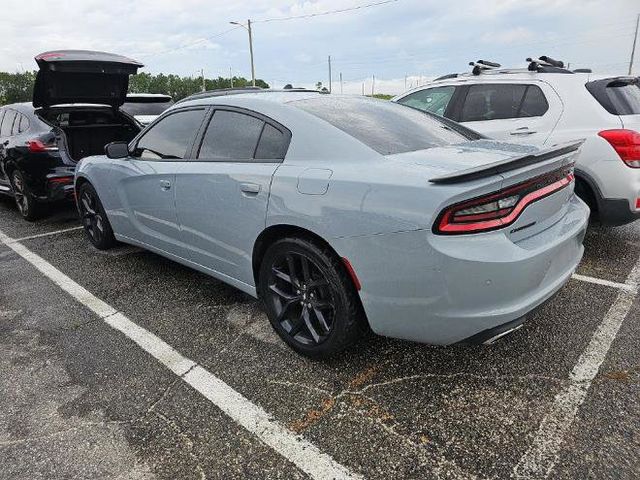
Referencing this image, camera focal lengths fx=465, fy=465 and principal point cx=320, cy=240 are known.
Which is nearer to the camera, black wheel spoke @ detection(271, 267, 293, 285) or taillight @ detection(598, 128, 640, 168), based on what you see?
black wheel spoke @ detection(271, 267, 293, 285)

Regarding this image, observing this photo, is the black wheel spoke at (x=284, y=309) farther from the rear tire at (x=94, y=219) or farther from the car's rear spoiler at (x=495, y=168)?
the rear tire at (x=94, y=219)

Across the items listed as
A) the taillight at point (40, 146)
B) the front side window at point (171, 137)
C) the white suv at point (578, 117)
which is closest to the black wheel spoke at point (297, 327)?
the front side window at point (171, 137)

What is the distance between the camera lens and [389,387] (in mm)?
2391

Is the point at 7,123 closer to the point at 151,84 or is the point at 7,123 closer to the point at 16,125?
the point at 16,125

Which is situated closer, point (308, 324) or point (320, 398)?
point (320, 398)

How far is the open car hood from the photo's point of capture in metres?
5.15

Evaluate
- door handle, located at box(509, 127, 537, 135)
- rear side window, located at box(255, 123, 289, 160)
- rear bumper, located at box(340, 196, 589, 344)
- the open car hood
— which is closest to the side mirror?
rear side window, located at box(255, 123, 289, 160)

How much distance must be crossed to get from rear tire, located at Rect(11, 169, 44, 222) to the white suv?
5.05 metres

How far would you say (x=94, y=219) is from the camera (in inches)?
A: 186

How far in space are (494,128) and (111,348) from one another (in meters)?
3.92

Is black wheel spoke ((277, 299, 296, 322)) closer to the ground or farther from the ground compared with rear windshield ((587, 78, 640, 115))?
closer to the ground

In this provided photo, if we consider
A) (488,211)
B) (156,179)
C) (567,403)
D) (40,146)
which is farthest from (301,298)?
(40,146)

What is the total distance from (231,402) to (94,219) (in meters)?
3.21

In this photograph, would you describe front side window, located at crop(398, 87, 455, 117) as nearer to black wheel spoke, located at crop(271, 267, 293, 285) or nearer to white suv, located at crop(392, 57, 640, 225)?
white suv, located at crop(392, 57, 640, 225)
